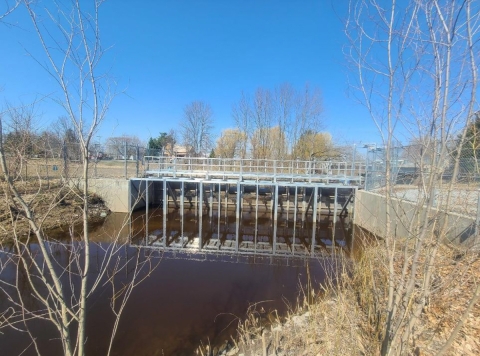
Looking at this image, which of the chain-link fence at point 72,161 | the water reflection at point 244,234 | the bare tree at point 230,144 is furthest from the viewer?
the bare tree at point 230,144

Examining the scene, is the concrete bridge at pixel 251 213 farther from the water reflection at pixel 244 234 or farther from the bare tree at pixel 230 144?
the bare tree at pixel 230 144

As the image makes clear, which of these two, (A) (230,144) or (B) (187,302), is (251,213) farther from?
(A) (230,144)

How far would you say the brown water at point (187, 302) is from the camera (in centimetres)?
388

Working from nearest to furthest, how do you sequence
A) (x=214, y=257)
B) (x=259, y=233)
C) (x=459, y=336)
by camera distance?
(x=459, y=336) → (x=214, y=257) → (x=259, y=233)

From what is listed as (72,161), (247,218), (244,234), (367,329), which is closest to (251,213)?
(247,218)

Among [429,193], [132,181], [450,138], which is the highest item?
[450,138]

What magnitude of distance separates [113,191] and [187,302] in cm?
939

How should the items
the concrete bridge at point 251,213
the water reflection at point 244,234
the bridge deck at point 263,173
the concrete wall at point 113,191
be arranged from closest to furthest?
the water reflection at point 244,234 → the concrete bridge at point 251,213 → the bridge deck at point 263,173 → the concrete wall at point 113,191

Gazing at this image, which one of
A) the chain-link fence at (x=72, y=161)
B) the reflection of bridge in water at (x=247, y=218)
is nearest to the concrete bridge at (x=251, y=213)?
the reflection of bridge in water at (x=247, y=218)

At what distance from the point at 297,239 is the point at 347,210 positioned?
4.89m

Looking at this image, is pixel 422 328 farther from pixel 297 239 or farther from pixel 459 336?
pixel 297 239

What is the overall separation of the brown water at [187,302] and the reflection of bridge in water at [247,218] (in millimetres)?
1083

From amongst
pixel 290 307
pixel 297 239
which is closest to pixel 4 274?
pixel 290 307

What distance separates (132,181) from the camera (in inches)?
516
